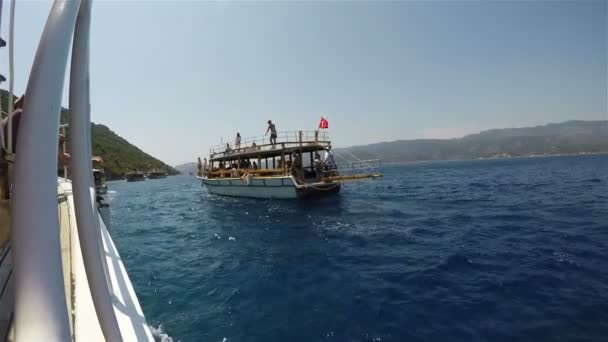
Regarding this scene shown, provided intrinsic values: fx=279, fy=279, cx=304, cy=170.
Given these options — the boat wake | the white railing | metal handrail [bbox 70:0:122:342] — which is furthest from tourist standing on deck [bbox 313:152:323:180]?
the white railing

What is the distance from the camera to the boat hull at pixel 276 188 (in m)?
19.2

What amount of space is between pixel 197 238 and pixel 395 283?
804 centimetres

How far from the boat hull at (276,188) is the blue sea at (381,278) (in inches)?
248

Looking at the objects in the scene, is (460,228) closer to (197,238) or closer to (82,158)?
(197,238)

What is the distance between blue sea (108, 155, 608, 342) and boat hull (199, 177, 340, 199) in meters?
6.31

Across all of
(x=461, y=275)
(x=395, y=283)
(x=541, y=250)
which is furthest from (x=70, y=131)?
(x=541, y=250)

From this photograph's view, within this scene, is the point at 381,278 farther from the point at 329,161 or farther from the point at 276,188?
the point at 329,161

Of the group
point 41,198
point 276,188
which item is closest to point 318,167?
point 276,188

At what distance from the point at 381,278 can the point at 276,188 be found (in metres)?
13.8

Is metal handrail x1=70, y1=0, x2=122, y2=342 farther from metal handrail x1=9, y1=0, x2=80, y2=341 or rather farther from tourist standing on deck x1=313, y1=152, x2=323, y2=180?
tourist standing on deck x1=313, y1=152, x2=323, y2=180

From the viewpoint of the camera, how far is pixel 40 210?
92cm

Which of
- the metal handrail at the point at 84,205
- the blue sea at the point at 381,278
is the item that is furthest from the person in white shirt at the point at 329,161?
the metal handrail at the point at 84,205

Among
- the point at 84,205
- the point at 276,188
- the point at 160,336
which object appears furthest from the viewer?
the point at 276,188

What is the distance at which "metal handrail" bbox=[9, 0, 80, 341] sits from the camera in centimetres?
89
